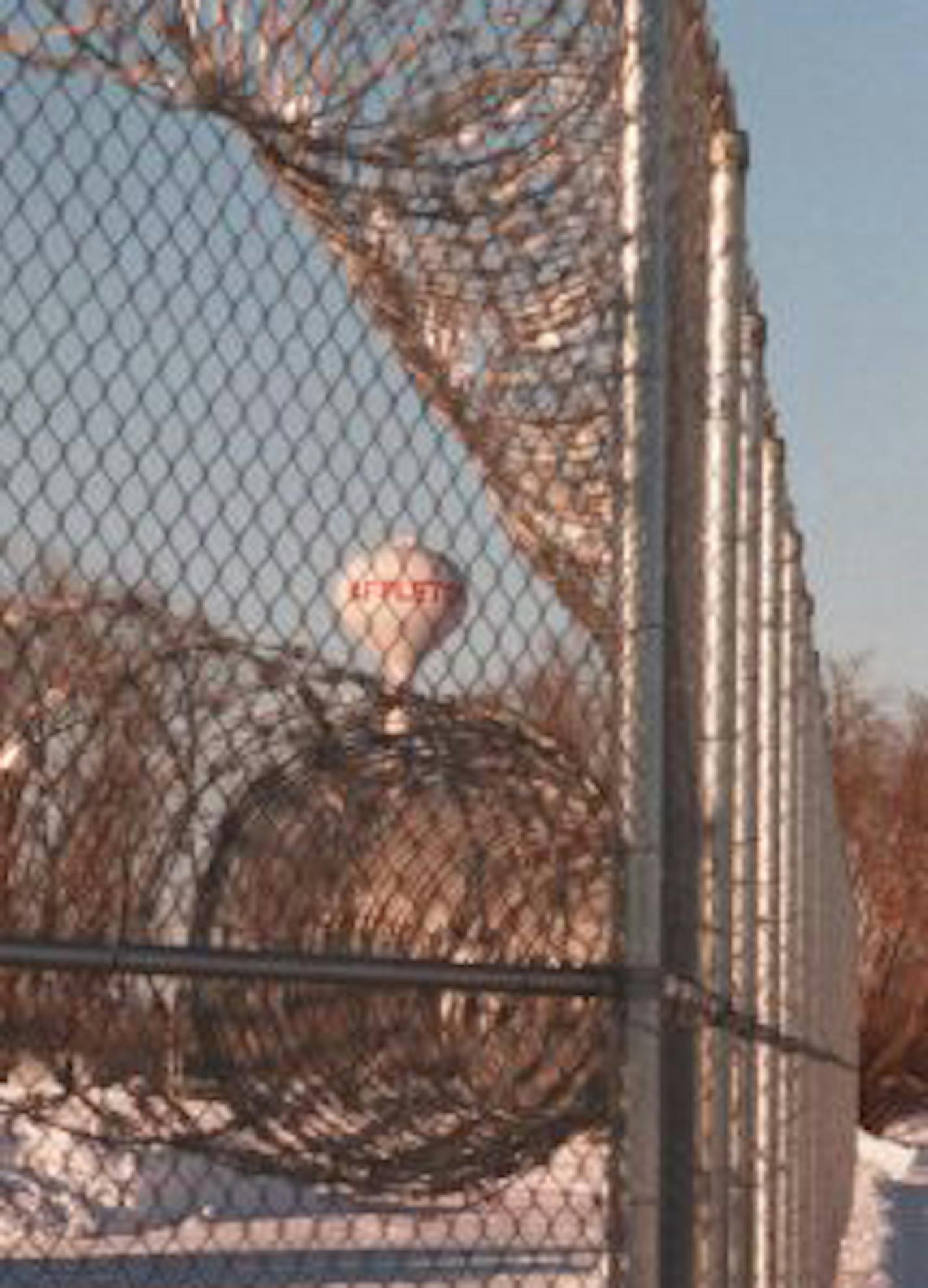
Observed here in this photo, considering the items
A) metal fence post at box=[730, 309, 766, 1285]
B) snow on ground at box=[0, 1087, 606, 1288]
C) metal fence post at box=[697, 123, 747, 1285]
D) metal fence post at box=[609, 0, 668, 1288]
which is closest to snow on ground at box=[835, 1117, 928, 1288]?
snow on ground at box=[0, 1087, 606, 1288]

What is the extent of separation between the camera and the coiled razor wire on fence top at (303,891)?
501 cm

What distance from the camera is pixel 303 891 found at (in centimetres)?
577

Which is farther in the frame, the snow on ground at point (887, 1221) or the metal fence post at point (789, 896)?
the snow on ground at point (887, 1221)

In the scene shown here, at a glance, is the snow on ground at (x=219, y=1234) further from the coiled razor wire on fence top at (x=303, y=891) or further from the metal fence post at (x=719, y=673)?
the metal fence post at (x=719, y=673)

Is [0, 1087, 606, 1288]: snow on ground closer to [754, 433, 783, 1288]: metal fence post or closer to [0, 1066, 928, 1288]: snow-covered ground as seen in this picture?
[0, 1066, 928, 1288]: snow-covered ground

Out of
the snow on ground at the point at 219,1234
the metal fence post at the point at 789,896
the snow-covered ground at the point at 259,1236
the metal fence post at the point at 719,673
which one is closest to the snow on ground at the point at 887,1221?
the snow-covered ground at the point at 259,1236

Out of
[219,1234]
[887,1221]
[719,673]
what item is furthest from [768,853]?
[887,1221]

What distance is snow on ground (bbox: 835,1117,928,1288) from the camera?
1187 cm

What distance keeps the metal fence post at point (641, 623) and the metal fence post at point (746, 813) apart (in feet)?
3.01

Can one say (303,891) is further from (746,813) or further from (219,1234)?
(219,1234)

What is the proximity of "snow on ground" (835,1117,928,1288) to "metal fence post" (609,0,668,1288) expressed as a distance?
6.95 meters

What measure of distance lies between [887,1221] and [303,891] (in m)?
10.4

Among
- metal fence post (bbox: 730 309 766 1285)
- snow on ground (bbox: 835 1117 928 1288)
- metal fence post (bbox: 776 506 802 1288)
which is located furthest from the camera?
snow on ground (bbox: 835 1117 928 1288)

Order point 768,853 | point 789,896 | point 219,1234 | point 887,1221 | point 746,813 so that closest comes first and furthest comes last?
point 746,813 < point 768,853 < point 789,896 < point 219,1234 < point 887,1221
